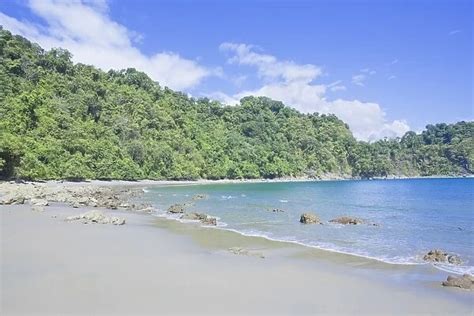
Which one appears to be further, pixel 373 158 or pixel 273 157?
pixel 373 158

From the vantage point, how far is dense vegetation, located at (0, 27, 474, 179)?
6519 centimetres

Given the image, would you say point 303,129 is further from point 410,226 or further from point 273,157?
point 410,226

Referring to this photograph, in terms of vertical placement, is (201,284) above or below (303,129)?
below

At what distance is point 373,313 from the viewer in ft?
24.5

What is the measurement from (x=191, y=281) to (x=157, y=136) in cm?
9469

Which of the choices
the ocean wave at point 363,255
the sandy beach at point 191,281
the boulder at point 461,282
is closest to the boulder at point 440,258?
the ocean wave at point 363,255

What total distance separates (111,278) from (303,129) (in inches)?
5964

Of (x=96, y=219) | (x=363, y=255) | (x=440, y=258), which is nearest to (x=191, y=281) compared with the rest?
(x=363, y=255)

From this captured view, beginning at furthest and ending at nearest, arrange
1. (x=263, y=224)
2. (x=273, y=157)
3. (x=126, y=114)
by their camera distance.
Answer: (x=273, y=157) → (x=126, y=114) → (x=263, y=224)

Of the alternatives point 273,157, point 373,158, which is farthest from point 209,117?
point 373,158

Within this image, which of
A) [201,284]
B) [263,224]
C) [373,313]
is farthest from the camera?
[263,224]

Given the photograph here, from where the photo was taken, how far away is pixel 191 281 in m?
9.16

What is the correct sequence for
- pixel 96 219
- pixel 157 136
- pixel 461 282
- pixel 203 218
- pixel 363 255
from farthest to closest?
pixel 157 136
pixel 203 218
pixel 96 219
pixel 363 255
pixel 461 282

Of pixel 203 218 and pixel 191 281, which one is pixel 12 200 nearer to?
pixel 203 218
